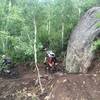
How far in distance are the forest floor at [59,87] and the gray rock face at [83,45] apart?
1.89 ft

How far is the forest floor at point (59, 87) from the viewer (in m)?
9.15

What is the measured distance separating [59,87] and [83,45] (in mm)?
3375

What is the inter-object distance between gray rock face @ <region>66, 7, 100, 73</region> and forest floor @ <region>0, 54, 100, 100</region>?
576 mm

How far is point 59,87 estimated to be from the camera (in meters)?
9.58

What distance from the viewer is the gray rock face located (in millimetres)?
11562

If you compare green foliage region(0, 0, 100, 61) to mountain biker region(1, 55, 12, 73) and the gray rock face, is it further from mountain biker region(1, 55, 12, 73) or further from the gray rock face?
the gray rock face

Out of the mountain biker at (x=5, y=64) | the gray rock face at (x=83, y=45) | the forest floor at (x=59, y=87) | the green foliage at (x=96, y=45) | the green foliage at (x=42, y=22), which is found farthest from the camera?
the green foliage at (x=42, y=22)

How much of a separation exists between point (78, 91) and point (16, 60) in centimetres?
690

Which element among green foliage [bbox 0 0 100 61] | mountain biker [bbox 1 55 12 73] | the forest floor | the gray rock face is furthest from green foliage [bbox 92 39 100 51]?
mountain biker [bbox 1 55 12 73]

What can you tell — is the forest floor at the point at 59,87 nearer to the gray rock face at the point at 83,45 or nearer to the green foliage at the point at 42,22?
the gray rock face at the point at 83,45

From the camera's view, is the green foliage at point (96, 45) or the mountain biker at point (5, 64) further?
the mountain biker at point (5, 64)

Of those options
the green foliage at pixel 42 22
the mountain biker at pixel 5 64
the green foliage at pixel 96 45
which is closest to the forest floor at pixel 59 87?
the green foliage at pixel 96 45

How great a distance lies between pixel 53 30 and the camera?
1627cm

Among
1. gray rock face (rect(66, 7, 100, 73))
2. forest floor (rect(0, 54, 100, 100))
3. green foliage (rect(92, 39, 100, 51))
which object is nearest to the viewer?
forest floor (rect(0, 54, 100, 100))
